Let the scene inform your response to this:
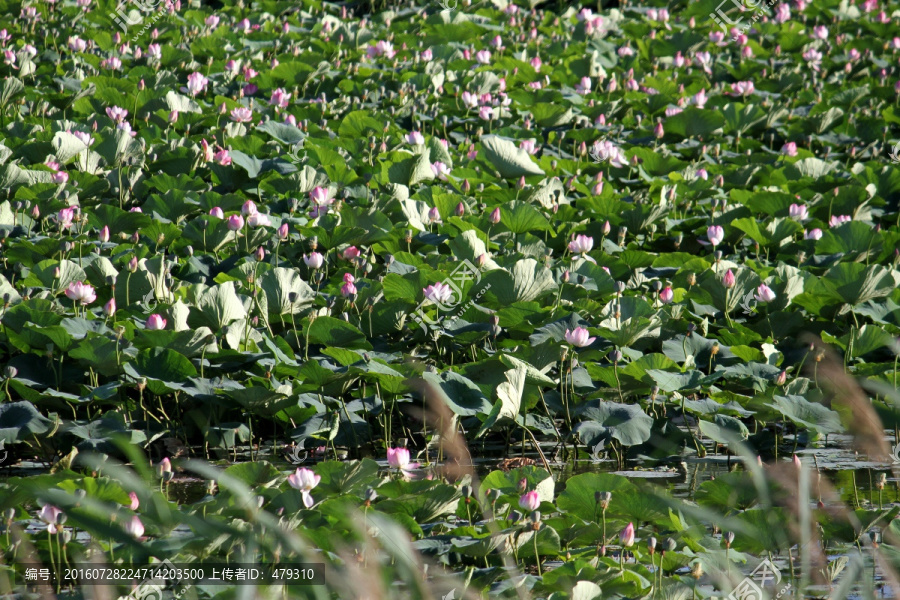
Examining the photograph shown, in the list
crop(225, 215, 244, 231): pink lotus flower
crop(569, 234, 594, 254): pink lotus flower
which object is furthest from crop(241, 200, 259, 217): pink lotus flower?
crop(569, 234, 594, 254): pink lotus flower

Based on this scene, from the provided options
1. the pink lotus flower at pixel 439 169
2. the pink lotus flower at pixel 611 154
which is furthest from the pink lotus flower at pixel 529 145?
the pink lotus flower at pixel 439 169

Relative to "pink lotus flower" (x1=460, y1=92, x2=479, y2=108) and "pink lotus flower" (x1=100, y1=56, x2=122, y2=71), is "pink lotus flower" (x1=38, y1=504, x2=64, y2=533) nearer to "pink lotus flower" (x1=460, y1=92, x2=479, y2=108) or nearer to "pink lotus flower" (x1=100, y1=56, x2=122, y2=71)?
"pink lotus flower" (x1=460, y1=92, x2=479, y2=108)

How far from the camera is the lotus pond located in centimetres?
220

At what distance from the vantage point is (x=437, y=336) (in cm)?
355

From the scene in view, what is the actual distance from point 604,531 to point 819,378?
1483 mm

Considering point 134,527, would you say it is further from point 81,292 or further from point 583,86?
point 583,86

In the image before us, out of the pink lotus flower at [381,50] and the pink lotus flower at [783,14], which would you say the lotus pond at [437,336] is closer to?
the pink lotus flower at [381,50]

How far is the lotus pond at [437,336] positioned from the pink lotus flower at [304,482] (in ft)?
0.03

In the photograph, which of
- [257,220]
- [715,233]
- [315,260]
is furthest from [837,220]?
[257,220]

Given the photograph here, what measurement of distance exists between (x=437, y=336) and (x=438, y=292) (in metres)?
0.17

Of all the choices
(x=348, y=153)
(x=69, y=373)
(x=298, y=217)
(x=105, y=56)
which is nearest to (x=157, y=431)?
(x=69, y=373)

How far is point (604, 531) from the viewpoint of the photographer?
7.72 feet

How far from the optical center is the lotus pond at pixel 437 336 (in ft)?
7.22

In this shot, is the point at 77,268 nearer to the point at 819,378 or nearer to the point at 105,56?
the point at 819,378
